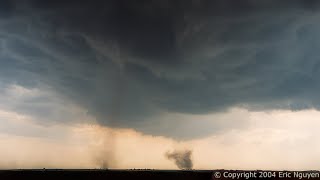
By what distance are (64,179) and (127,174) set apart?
3346 cm

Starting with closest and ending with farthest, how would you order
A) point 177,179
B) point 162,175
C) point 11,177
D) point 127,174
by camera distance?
point 127,174, point 177,179, point 11,177, point 162,175

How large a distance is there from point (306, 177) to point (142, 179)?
8039 centimetres

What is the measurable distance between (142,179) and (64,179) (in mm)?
28633

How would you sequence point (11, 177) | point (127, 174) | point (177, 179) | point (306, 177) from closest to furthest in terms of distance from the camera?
point (306, 177) < point (127, 174) < point (177, 179) < point (11, 177)

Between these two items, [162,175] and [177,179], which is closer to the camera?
[177,179]

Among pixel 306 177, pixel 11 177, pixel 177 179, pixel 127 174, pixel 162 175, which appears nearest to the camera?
pixel 306 177

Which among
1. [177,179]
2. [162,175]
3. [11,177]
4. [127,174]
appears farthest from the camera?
[162,175]

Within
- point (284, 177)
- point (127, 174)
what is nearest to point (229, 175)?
A: point (284, 177)

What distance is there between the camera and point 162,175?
142 metres

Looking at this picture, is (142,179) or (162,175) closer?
(142,179)

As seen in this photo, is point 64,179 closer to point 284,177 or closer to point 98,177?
point 98,177

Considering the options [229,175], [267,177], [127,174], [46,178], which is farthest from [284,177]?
[46,178]

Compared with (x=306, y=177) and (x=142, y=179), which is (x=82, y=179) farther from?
(x=306, y=177)

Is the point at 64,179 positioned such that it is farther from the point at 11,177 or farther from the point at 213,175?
the point at 213,175
